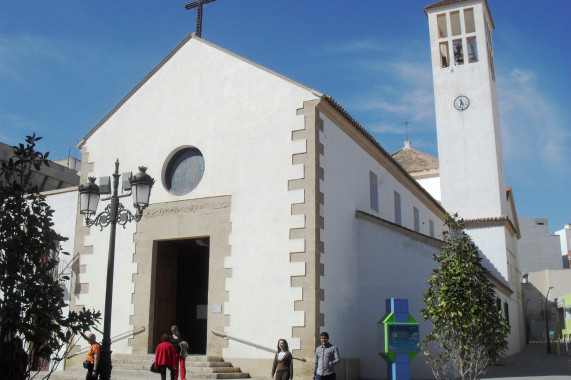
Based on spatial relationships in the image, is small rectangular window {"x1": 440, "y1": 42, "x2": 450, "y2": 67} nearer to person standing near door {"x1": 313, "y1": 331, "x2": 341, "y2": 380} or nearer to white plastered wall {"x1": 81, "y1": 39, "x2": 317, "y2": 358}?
white plastered wall {"x1": 81, "y1": 39, "x2": 317, "y2": 358}

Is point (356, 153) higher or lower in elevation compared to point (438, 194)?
lower

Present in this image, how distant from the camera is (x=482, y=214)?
3238 cm

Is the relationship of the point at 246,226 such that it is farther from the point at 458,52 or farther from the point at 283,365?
the point at 458,52

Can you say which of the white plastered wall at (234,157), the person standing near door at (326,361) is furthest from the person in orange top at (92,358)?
the person standing near door at (326,361)

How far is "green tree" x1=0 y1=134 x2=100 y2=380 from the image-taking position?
5879 mm

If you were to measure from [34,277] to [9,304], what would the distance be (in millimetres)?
349

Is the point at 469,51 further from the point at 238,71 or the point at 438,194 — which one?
the point at 238,71

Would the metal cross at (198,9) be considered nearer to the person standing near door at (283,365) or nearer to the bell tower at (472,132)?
the person standing near door at (283,365)

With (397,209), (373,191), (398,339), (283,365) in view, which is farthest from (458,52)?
(283,365)

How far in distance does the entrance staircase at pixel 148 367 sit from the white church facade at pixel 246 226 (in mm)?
292

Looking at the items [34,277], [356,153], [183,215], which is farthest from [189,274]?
[34,277]

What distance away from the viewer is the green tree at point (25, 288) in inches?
231

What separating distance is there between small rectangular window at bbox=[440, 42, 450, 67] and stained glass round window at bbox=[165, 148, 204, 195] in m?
22.7

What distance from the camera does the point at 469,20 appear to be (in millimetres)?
34656
